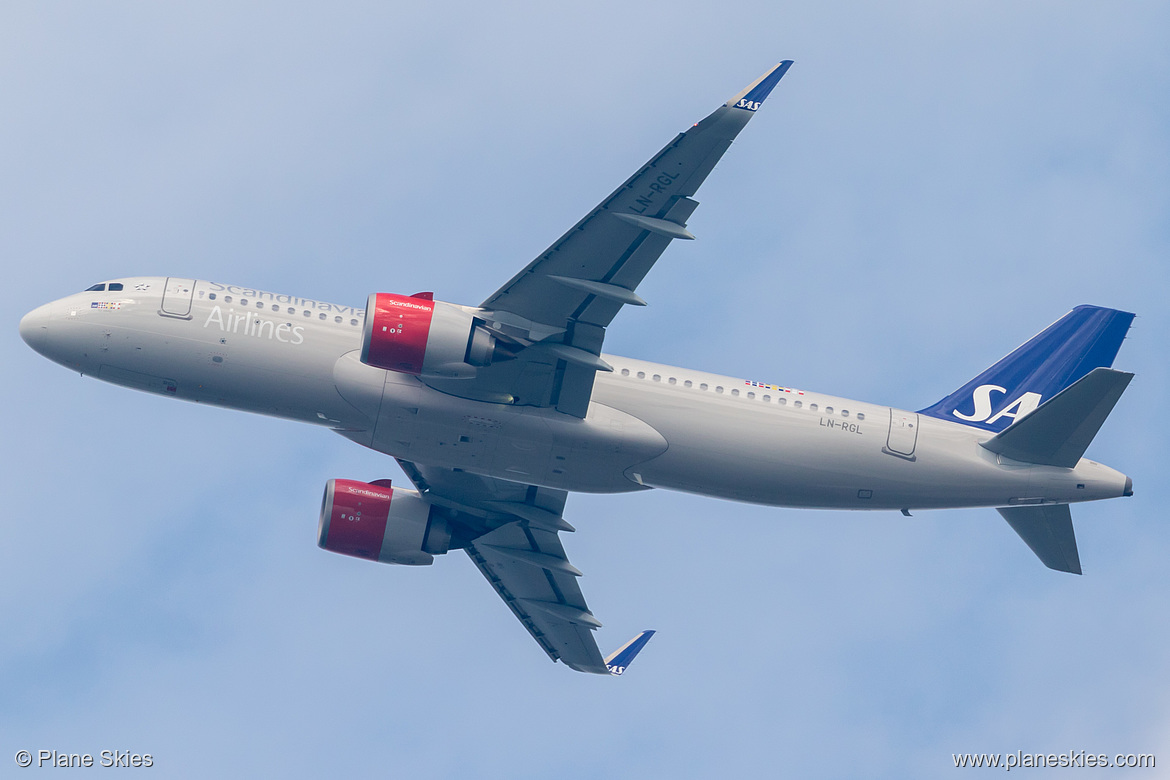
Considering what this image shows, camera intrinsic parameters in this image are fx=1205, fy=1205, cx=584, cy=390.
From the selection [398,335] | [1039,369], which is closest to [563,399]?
[398,335]

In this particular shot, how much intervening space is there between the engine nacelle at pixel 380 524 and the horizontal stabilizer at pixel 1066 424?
20363 millimetres

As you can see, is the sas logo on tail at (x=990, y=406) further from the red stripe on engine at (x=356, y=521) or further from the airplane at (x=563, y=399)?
the red stripe on engine at (x=356, y=521)

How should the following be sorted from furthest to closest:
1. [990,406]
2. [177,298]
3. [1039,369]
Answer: [1039,369], [990,406], [177,298]

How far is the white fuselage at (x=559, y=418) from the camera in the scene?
38.3 m

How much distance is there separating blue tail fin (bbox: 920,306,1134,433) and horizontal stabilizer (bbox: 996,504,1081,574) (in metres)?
3.12

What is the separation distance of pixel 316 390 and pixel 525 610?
1469 cm

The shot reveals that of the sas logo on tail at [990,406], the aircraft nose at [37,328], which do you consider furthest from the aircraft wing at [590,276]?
the sas logo on tail at [990,406]

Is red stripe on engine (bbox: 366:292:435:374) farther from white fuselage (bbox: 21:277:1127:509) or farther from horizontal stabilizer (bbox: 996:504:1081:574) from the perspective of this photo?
horizontal stabilizer (bbox: 996:504:1081:574)

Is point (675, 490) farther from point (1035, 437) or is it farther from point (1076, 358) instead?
point (1076, 358)

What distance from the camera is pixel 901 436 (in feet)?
132

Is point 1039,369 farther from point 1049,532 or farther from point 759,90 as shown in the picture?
point 759,90

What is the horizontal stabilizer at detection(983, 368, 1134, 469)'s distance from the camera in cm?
3741

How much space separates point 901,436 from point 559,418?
11477mm

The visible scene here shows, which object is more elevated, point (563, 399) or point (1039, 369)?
point (1039, 369)
